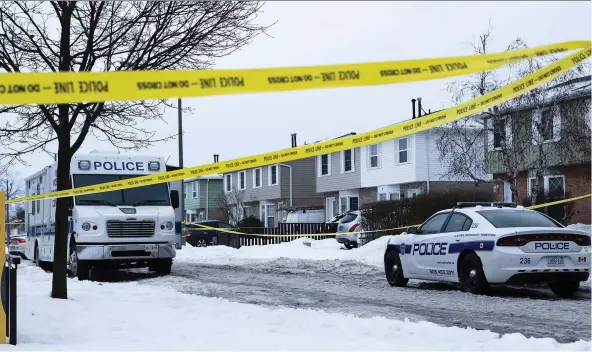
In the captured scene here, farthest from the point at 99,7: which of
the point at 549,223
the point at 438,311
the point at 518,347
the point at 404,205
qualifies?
the point at 404,205

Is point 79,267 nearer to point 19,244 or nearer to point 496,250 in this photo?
point 496,250

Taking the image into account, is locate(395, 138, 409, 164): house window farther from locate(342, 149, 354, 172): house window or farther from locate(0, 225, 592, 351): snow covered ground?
locate(0, 225, 592, 351): snow covered ground

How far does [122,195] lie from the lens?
59.5 ft

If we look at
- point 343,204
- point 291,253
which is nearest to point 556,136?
point 291,253

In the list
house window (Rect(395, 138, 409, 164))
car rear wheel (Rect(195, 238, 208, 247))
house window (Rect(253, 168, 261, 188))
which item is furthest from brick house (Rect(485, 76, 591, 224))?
house window (Rect(253, 168, 261, 188))

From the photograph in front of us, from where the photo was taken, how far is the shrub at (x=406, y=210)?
27.1m

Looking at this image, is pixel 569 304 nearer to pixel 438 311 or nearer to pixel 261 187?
pixel 438 311

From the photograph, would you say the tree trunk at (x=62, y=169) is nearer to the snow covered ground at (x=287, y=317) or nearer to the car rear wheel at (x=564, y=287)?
the snow covered ground at (x=287, y=317)

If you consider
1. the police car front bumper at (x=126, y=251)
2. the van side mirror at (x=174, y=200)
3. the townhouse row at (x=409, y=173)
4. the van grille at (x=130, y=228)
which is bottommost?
the police car front bumper at (x=126, y=251)

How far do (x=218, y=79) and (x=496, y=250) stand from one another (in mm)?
7487

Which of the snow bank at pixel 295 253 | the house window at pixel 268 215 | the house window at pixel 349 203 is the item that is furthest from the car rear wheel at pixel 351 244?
the house window at pixel 268 215

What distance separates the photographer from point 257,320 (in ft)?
29.9

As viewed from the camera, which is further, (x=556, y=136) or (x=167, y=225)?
(x=556, y=136)

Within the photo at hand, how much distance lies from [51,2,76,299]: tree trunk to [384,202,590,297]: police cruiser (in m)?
6.35
